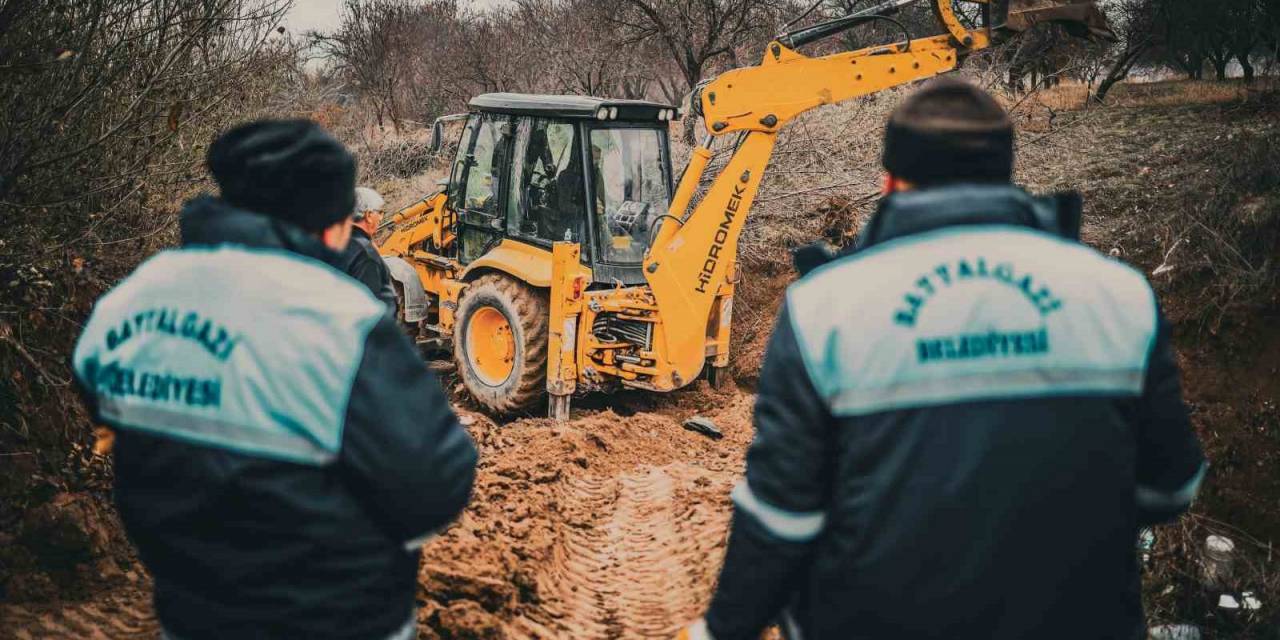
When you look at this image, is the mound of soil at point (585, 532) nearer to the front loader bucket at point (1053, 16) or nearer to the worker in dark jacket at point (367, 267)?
the worker in dark jacket at point (367, 267)

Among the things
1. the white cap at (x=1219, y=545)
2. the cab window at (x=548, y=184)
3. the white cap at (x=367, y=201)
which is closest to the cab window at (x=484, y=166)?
the cab window at (x=548, y=184)

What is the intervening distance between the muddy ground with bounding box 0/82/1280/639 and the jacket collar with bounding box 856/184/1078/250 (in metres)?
2.66


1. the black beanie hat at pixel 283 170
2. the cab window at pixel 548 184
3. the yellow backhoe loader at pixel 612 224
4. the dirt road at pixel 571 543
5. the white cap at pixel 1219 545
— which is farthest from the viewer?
the cab window at pixel 548 184

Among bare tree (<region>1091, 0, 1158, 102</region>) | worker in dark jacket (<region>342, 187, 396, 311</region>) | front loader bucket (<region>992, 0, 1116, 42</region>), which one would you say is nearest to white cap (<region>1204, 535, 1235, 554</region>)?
front loader bucket (<region>992, 0, 1116, 42</region>)

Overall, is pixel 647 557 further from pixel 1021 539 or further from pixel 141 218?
pixel 141 218

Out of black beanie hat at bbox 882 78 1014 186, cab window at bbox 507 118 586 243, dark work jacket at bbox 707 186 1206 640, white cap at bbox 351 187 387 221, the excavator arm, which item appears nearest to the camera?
dark work jacket at bbox 707 186 1206 640

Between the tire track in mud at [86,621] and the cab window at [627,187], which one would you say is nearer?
the tire track in mud at [86,621]

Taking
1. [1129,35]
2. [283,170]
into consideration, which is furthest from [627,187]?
[1129,35]

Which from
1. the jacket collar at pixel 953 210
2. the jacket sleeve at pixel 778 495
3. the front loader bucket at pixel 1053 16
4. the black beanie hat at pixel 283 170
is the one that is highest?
the front loader bucket at pixel 1053 16

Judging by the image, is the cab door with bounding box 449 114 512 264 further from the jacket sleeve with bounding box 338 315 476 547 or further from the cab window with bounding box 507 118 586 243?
the jacket sleeve with bounding box 338 315 476 547

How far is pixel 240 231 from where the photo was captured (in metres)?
1.90

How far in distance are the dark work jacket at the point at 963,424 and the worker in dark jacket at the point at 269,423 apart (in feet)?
Answer: 2.39

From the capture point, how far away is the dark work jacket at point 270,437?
1823mm

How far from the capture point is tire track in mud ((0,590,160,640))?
374 cm
